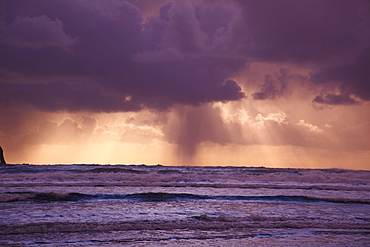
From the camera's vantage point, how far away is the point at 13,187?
2631 centimetres

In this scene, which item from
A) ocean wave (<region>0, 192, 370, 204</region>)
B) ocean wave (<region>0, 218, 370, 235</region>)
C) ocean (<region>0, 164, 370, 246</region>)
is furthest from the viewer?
ocean wave (<region>0, 192, 370, 204</region>)

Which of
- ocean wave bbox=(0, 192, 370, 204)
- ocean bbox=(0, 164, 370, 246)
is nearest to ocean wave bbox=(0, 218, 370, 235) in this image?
ocean bbox=(0, 164, 370, 246)

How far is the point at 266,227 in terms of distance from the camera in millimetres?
12094

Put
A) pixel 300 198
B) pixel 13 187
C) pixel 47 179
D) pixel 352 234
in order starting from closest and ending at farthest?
1. pixel 352 234
2. pixel 300 198
3. pixel 13 187
4. pixel 47 179

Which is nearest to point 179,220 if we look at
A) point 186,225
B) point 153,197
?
point 186,225

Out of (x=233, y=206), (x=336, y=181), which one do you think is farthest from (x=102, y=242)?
(x=336, y=181)

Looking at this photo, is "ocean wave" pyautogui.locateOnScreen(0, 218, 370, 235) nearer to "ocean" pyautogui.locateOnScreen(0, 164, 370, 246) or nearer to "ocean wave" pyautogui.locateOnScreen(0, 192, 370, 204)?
"ocean" pyautogui.locateOnScreen(0, 164, 370, 246)

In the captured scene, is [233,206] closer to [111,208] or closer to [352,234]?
[111,208]

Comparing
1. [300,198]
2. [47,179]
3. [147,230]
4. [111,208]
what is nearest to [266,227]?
[147,230]

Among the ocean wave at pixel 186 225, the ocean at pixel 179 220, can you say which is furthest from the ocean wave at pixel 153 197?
the ocean wave at pixel 186 225

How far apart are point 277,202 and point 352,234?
29.1 feet

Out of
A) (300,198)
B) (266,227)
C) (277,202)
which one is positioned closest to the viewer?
(266,227)

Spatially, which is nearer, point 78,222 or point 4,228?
point 4,228

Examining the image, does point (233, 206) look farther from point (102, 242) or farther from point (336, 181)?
point (336, 181)
